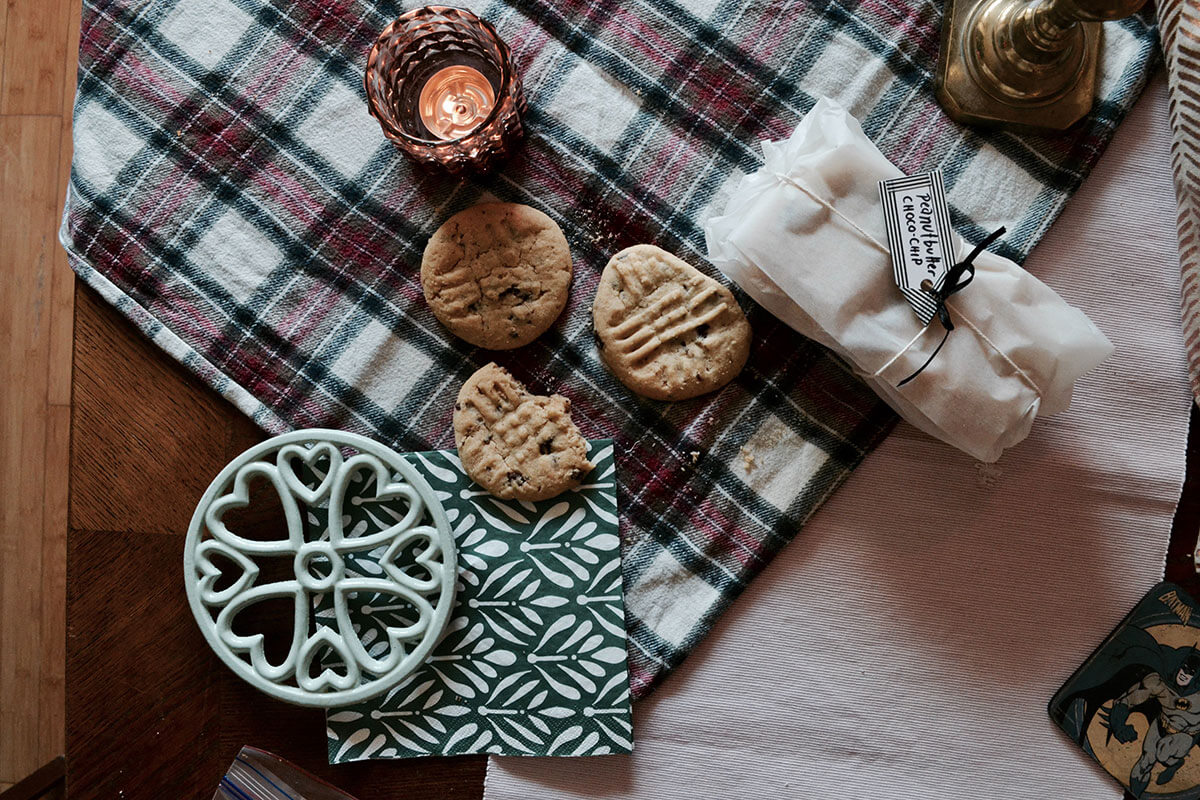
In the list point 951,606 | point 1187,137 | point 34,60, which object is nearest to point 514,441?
point 951,606

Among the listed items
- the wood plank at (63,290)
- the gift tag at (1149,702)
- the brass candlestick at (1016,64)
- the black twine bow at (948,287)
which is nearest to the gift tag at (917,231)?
the black twine bow at (948,287)

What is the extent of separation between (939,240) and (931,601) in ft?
1.18

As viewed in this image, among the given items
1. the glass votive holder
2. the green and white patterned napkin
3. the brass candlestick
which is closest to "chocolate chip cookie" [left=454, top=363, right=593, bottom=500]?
the green and white patterned napkin

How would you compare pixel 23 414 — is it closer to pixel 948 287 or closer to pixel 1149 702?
pixel 948 287

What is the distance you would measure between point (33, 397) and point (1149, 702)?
1.43m

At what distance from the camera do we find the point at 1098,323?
87 centimetres

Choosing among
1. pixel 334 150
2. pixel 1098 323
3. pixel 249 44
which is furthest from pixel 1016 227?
pixel 249 44

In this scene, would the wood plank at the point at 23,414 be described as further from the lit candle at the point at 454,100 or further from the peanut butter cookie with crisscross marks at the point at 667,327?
the peanut butter cookie with crisscross marks at the point at 667,327

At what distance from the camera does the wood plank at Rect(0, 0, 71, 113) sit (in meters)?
1.18

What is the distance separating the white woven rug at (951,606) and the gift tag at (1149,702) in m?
0.02

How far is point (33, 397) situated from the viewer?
1.23 meters

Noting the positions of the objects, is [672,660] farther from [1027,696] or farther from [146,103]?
[146,103]

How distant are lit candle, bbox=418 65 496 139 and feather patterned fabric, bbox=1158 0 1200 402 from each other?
2.18 ft

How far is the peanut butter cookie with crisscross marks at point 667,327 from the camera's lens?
0.84m
